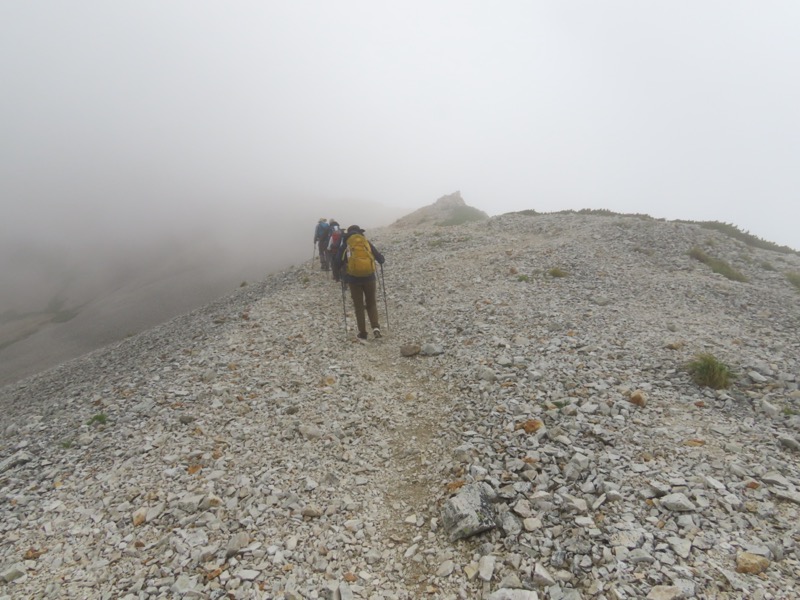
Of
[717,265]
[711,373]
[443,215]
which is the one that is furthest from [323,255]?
[443,215]

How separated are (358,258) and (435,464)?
26.1 ft

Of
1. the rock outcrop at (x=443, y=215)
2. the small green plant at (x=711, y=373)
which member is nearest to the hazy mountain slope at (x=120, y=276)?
the rock outcrop at (x=443, y=215)

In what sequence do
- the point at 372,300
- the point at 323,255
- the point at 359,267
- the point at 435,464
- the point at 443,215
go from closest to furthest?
the point at 435,464
the point at 359,267
the point at 372,300
the point at 323,255
the point at 443,215

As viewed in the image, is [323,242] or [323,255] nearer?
[323,242]

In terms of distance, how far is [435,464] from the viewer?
28.2ft

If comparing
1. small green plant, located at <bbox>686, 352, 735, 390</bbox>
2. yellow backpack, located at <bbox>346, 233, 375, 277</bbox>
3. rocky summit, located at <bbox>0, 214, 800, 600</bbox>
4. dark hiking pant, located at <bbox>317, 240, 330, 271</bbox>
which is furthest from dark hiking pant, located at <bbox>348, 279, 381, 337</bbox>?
dark hiking pant, located at <bbox>317, 240, 330, 271</bbox>

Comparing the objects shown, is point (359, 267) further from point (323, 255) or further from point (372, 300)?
point (323, 255)

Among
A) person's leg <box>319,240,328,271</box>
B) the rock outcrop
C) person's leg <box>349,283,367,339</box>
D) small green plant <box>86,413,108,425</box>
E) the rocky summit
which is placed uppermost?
the rock outcrop

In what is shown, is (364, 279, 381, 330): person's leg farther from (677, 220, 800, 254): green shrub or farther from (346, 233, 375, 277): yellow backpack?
(677, 220, 800, 254): green shrub

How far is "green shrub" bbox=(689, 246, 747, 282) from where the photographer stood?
19672 millimetres

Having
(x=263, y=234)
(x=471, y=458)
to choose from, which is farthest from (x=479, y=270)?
(x=263, y=234)

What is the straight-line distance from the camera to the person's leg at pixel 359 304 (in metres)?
14.8

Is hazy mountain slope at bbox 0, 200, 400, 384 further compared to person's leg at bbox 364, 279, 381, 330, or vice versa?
hazy mountain slope at bbox 0, 200, 400, 384

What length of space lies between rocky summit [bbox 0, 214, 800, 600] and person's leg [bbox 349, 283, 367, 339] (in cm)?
56
